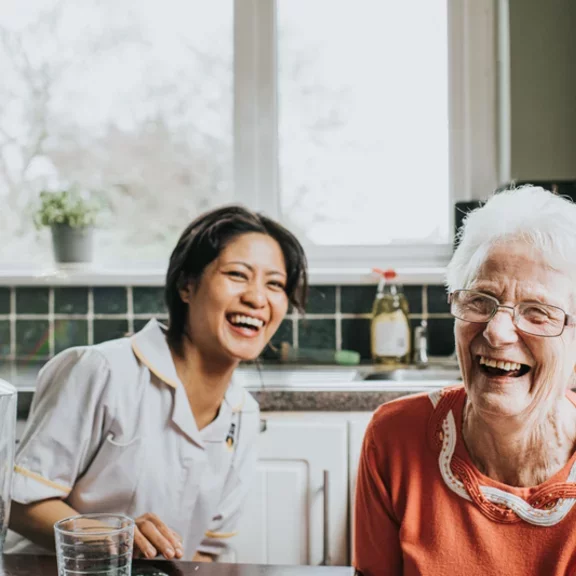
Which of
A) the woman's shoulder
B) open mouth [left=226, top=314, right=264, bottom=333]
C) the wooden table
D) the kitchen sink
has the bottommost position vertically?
the wooden table

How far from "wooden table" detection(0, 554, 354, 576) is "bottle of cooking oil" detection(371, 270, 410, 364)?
155cm

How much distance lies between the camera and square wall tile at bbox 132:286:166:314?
9.00ft

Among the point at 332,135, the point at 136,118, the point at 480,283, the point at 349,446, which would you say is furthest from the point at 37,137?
the point at 480,283

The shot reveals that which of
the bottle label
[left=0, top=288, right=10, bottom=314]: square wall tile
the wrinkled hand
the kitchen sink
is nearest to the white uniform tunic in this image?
the wrinkled hand

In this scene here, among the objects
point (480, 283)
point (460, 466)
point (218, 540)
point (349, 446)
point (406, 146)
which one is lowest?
point (218, 540)

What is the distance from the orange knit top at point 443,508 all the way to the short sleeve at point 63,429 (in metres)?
0.57

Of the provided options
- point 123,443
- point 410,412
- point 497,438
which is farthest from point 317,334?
point 497,438

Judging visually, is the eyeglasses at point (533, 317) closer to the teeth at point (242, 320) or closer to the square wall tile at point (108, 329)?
the teeth at point (242, 320)

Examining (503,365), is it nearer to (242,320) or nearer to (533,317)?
(533,317)

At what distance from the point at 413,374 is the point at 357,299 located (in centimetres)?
37

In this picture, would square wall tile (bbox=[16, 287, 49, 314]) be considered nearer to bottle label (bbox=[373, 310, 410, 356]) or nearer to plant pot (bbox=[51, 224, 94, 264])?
plant pot (bbox=[51, 224, 94, 264])

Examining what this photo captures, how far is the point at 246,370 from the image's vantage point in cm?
242

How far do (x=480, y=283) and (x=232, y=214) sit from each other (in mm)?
737

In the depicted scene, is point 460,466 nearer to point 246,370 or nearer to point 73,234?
point 246,370
